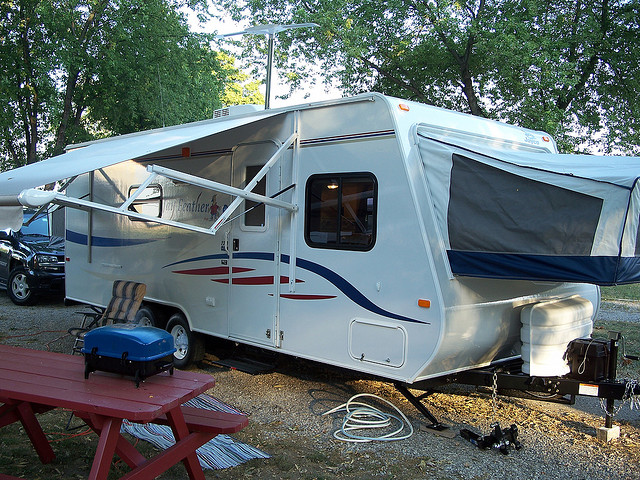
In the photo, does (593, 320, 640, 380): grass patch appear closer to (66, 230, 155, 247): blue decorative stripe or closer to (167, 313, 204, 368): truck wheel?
(167, 313, 204, 368): truck wheel

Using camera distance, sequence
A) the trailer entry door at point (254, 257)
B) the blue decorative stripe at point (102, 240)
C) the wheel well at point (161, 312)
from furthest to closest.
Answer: the blue decorative stripe at point (102, 240) → the wheel well at point (161, 312) → the trailer entry door at point (254, 257)

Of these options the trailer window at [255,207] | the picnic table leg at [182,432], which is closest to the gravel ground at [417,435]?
the picnic table leg at [182,432]

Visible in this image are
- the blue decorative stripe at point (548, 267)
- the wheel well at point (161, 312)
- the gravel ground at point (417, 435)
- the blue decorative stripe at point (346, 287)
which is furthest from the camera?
the wheel well at point (161, 312)

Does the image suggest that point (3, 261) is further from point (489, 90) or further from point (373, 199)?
point (489, 90)

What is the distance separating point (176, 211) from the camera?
22.6 ft

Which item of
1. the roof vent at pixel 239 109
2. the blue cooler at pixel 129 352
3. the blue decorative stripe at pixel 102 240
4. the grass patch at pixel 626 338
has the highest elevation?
the roof vent at pixel 239 109

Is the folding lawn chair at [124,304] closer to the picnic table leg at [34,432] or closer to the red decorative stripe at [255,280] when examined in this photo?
the red decorative stripe at [255,280]

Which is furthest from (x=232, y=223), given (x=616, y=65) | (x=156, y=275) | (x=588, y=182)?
(x=616, y=65)

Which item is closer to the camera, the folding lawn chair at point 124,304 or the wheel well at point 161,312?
the folding lawn chair at point 124,304

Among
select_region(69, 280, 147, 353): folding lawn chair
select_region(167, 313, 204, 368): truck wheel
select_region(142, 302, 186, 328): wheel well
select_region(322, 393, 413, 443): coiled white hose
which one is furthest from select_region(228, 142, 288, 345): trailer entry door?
select_region(142, 302, 186, 328): wheel well

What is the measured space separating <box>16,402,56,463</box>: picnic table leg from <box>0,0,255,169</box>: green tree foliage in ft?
32.9

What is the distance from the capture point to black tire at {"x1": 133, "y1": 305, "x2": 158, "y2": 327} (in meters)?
7.13

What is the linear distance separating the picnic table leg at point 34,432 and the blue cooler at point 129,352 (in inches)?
32.5

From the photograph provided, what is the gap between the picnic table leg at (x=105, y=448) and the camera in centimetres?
306
